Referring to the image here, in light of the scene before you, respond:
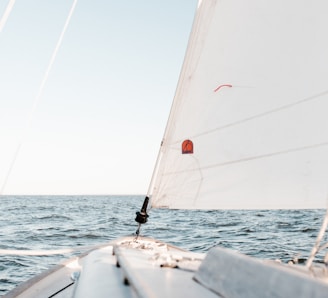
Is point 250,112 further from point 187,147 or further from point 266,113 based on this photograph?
point 187,147

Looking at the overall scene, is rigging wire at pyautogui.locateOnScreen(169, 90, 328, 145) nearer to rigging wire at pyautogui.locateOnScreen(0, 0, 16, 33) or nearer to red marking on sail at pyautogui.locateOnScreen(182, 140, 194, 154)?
red marking on sail at pyautogui.locateOnScreen(182, 140, 194, 154)

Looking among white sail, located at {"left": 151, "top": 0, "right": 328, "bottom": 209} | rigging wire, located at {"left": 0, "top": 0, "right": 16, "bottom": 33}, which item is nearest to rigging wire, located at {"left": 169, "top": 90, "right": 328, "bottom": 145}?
white sail, located at {"left": 151, "top": 0, "right": 328, "bottom": 209}

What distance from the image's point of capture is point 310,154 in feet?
7.48

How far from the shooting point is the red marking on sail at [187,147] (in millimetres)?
2588

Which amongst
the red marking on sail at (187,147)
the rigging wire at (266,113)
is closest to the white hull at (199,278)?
the red marking on sail at (187,147)

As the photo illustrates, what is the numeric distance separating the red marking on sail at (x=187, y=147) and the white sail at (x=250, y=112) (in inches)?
1.0

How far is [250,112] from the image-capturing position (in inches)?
96.7

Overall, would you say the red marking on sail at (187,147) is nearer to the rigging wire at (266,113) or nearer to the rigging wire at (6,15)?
the rigging wire at (266,113)

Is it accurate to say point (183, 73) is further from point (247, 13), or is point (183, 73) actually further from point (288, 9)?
point (288, 9)

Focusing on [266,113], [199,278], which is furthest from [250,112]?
[199,278]

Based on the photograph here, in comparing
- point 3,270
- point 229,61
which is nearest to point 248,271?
point 229,61

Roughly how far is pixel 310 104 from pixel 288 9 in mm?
733

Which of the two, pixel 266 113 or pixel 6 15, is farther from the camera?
pixel 266 113

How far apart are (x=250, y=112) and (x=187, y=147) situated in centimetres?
55
